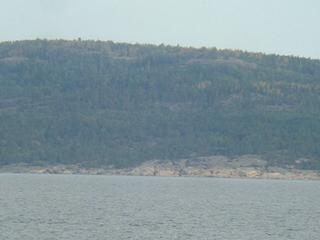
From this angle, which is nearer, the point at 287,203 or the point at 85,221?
the point at 85,221

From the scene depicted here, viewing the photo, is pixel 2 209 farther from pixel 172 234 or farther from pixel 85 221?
pixel 172 234

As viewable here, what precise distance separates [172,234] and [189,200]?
6952 cm

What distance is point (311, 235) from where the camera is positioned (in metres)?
119

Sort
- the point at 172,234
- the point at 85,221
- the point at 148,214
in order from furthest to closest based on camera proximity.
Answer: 1. the point at 148,214
2. the point at 85,221
3. the point at 172,234

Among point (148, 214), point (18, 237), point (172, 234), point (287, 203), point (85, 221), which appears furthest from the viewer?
point (287, 203)

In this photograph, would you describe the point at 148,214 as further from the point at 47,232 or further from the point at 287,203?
the point at 287,203

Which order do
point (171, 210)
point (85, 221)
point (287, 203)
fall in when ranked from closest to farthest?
point (85, 221)
point (171, 210)
point (287, 203)

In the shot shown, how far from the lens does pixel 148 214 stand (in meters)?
145

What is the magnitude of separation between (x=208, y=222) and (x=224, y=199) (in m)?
57.3

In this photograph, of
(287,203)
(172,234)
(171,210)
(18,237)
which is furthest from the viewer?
(287,203)

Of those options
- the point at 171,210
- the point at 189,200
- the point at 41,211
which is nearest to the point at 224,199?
the point at 189,200

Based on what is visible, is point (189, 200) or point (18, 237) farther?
point (189, 200)

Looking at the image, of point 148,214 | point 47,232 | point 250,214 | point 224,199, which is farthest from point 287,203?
point 47,232

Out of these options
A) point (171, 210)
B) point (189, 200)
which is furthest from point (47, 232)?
point (189, 200)
